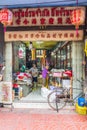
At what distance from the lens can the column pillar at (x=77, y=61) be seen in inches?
430

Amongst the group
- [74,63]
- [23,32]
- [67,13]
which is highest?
[67,13]

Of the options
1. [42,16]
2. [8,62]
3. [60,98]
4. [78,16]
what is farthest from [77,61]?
[8,62]

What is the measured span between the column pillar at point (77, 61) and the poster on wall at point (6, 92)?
2.72 meters

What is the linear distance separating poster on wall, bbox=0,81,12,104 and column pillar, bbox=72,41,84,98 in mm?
2718

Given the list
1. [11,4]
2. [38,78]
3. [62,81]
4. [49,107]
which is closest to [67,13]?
[11,4]

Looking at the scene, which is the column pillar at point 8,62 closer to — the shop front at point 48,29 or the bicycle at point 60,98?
the shop front at point 48,29

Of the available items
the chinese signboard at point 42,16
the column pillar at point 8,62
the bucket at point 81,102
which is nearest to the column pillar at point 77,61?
the bucket at point 81,102

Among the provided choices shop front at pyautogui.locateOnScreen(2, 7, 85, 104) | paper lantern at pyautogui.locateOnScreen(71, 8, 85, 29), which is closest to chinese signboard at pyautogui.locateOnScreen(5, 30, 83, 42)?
shop front at pyautogui.locateOnScreen(2, 7, 85, 104)

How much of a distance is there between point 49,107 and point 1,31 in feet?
12.6

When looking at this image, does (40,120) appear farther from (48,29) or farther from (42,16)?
(42,16)

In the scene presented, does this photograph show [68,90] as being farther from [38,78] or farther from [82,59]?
[38,78]

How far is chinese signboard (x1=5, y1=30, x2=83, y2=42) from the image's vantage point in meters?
10.8

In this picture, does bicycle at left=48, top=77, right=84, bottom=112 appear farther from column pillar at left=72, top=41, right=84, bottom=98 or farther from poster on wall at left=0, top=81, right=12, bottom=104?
poster on wall at left=0, top=81, right=12, bottom=104

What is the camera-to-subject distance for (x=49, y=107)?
10977 mm
